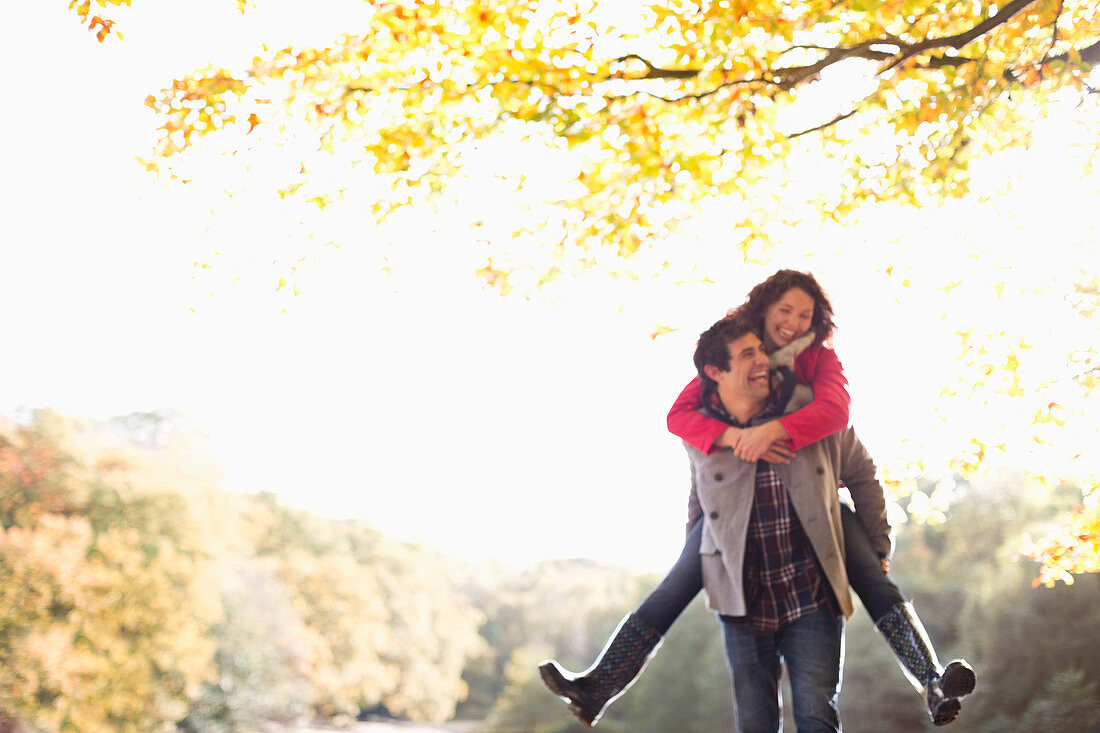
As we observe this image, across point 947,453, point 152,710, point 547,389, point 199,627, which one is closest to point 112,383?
point 199,627

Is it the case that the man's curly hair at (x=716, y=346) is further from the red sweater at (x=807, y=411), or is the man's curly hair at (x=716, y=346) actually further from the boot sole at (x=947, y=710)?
the boot sole at (x=947, y=710)

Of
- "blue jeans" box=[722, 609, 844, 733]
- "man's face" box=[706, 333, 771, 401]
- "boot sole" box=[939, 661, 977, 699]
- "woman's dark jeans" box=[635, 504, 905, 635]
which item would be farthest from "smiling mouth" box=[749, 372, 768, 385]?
"boot sole" box=[939, 661, 977, 699]

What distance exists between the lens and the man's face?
7.76ft

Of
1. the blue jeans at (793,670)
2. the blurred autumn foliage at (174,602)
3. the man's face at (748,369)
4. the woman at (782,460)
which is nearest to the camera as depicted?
the blue jeans at (793,670)

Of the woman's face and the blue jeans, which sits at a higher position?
the woman's face

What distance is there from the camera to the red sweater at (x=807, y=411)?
7.25 ft

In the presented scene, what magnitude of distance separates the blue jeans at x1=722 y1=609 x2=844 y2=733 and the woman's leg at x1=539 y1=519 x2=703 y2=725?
0.17 metres

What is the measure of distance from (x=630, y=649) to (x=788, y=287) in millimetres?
1035

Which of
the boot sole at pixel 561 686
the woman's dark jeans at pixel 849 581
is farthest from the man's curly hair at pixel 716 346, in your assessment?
the boot sole at pixel 561 686

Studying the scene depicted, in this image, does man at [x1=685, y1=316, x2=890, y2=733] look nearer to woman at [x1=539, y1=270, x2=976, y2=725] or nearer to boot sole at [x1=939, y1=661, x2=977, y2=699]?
woman at [x1=539, y1=270, x2=976, y2=725]

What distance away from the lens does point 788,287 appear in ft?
8.05

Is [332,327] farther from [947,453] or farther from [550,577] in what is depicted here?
[947,453]

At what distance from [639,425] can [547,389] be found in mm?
2376

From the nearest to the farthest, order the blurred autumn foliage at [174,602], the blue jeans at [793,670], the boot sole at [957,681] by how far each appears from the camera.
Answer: the boot sole at [957,681] → the blue jeans at [793,670] → the blurred autumn foliage at [174,602]
